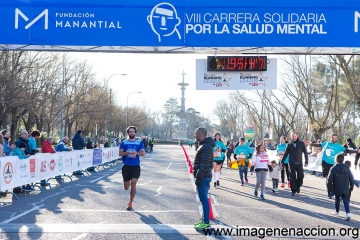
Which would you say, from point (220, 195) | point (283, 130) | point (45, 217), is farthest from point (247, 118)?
point (45, 217)

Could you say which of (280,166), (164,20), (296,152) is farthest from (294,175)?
(164,20)

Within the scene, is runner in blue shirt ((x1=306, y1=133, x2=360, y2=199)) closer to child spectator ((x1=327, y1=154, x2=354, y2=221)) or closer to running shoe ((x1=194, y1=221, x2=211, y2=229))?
child spectator ((x1=327, y1=154, x2=354, y2=221))

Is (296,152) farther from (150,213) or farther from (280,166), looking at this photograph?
(150,213)

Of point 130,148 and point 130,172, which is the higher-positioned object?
point 130,148

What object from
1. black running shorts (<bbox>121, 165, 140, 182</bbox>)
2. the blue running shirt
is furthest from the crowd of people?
black running shorts (<bbox>121, 165, 140, 182</bbox>)

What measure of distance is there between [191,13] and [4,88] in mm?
20401

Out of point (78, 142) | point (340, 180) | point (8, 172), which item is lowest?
point (8, 172)

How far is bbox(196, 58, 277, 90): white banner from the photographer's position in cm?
1340

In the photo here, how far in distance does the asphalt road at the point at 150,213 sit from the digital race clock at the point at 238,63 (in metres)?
3.56

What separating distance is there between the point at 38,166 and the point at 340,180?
32.2ft

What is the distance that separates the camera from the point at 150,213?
10.5m

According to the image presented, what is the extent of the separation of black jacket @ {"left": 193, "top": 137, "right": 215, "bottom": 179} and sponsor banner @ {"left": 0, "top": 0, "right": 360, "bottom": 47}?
3659 mm

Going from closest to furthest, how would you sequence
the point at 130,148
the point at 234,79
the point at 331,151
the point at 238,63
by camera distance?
the point at 130,148
the point at 238,63
the point at 234,79
the point at 331,151

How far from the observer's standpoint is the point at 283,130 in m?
55.9
